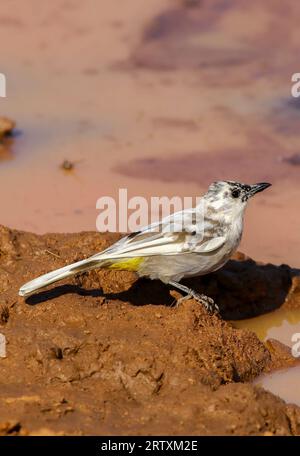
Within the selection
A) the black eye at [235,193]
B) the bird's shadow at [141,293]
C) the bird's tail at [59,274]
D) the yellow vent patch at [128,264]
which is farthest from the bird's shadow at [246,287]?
the bird's tail at [59,274]

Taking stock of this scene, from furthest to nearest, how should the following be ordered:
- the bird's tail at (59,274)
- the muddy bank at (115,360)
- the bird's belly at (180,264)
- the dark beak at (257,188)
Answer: the dark beak at (257,188) < the bird's belly at (180,264) < the bird's tail at (59,274) < the muddy bank at (115,360)

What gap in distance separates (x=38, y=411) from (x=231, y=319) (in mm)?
4601

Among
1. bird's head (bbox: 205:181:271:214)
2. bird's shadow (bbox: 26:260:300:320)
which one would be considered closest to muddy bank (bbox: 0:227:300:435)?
bird's shadow (bbox: 26:260:300:320)

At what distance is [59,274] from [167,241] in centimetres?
117

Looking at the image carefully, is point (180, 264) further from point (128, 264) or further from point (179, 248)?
point (128, 264)

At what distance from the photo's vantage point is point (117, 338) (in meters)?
6.57

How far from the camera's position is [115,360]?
6.28 metres

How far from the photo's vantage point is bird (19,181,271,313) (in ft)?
24.7

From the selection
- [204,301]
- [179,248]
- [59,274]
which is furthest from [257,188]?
[59,274]

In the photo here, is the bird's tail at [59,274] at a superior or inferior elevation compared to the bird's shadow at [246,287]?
inferior

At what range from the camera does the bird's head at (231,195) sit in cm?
825

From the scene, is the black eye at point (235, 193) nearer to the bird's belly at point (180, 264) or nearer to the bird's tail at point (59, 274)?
the bird's belly at point (180, 264)

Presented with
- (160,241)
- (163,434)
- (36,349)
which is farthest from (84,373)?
(160,241)

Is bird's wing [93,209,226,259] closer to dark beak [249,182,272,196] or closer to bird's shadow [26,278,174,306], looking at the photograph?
bird's shadow [26,278,174,306]
